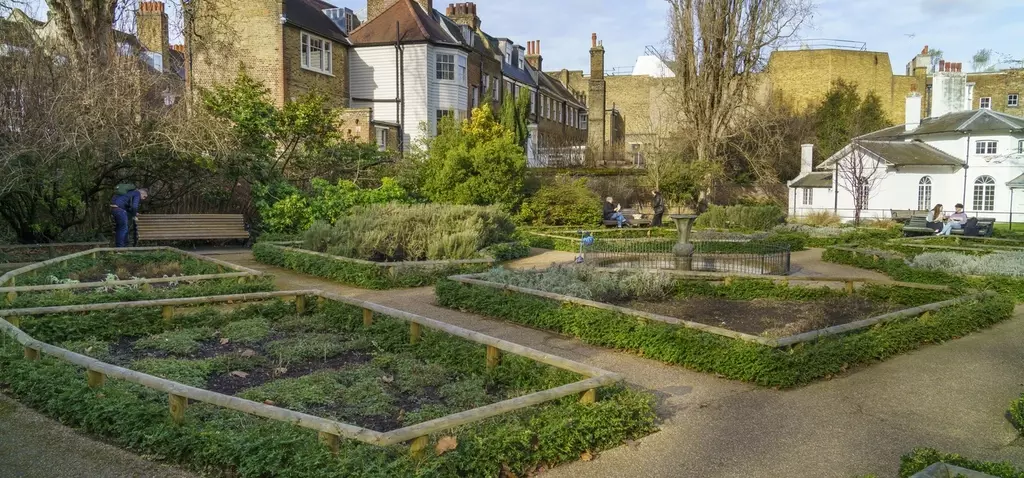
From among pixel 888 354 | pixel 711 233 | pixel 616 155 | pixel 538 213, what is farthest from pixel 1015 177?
pixel 888 354

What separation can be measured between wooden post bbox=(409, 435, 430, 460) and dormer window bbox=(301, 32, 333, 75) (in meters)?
27.3

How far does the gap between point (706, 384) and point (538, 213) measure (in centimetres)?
1674

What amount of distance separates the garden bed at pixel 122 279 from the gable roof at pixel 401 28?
20.3 metres

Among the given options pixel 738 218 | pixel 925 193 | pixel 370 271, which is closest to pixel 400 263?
pixel 370 271

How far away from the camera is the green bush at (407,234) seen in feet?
45.0

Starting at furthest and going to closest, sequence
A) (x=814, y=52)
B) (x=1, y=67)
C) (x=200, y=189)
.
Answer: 1. (x=814, y=52)
2. (x=200, y=189)
3. (x=1, y=67)

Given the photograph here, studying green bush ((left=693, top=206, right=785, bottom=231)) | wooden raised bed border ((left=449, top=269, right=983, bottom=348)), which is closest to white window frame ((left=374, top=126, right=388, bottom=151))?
green bush ((left=693, top=206, right=785, bottom=231))

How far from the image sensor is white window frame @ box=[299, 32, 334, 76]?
29.1 m

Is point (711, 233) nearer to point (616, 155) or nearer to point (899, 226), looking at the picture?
point (899, 226)

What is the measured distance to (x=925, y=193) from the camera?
114ft

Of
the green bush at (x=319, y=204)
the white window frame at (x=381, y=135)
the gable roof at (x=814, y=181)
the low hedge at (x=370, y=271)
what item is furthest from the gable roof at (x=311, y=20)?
the gable roof at (x=814, y=181)

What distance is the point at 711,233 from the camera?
2097 cm

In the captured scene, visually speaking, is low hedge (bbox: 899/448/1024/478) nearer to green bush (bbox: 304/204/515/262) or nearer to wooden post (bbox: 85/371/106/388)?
wooden post (bbox: 85/371/106/388)

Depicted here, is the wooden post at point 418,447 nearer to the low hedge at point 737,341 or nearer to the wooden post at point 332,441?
the wooden post at point 332,441
